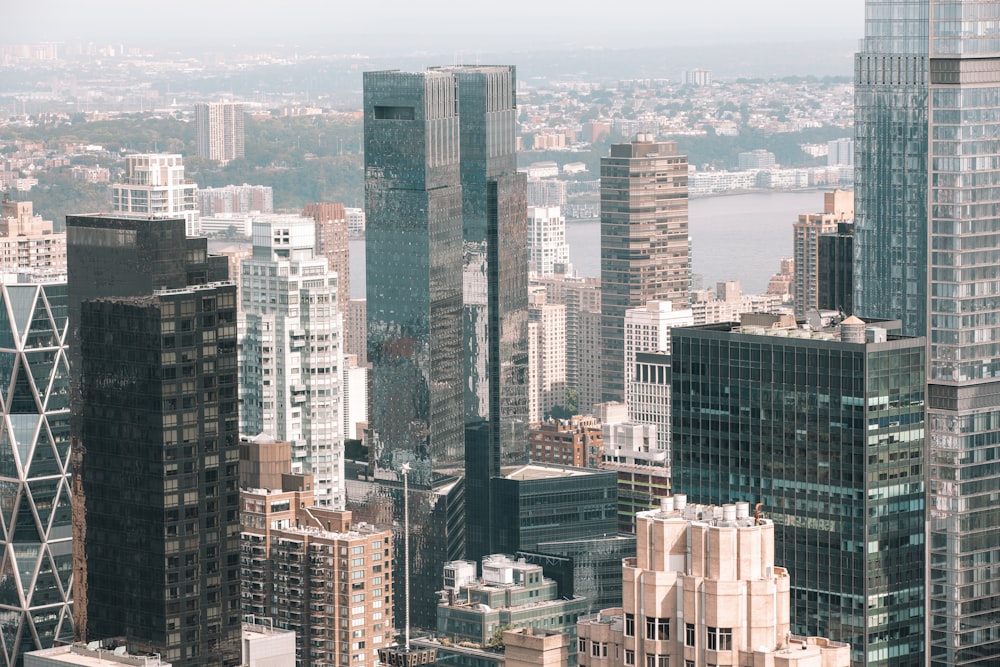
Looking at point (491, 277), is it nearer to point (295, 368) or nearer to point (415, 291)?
point (415, 291)

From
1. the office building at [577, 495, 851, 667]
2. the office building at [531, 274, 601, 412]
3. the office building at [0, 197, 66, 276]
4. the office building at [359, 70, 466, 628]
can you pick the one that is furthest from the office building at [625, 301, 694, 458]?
the office building at [577, 495, 851, 667]

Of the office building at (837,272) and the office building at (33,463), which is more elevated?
the office building at (837,272)

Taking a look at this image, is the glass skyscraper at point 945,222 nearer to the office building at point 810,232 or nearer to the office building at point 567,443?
the office building at point 567,443

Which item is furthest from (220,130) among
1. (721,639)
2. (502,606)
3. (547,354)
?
(721,639)

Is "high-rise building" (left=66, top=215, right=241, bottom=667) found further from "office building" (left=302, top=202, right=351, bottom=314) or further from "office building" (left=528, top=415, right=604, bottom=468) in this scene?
"office building" (left=302, top=202, right=351, bottom=314)

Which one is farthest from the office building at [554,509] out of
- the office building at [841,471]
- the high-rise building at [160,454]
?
the office building at [841,471]

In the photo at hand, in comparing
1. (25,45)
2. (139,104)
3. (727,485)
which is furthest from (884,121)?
(139,104)
